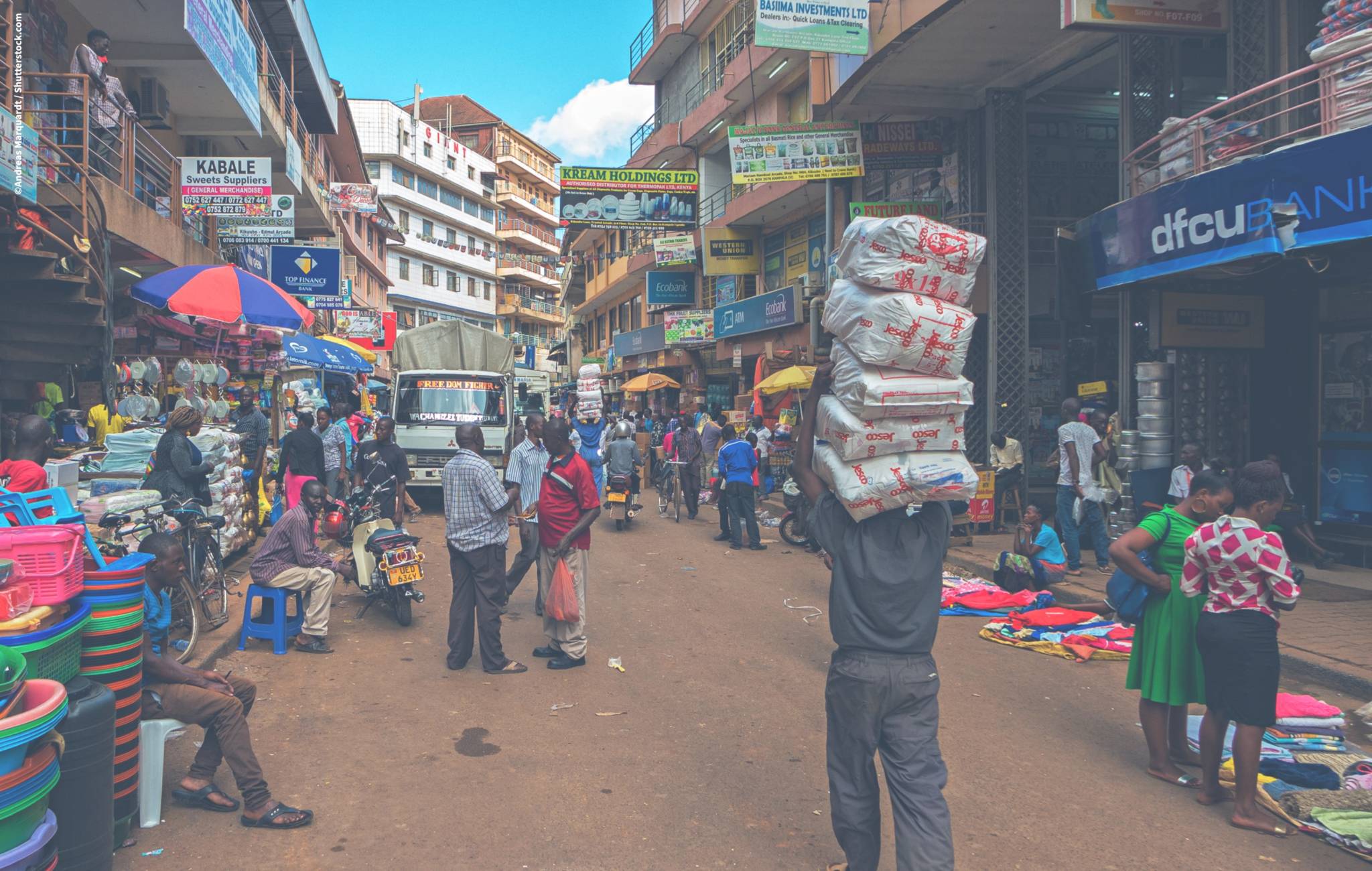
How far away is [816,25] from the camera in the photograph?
12688 mm

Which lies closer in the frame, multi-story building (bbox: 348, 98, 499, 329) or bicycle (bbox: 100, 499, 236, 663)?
bicycle (bbox: 100, 499, 236, 663)

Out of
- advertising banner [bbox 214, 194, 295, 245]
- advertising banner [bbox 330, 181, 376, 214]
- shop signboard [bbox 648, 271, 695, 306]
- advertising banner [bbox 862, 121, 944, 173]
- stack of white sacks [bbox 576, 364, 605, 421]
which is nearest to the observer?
stack of white sacks [bbox 576, 364, 605, 421]

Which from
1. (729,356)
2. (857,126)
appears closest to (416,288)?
(729,356)

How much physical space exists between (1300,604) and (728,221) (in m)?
18.5

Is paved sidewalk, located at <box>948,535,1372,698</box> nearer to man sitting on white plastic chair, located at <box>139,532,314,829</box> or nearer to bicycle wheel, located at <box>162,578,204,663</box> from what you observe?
man sitting on white plastic chair, located at <box>139,532,314,829</box>

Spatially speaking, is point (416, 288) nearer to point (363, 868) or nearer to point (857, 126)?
point (857, 126)

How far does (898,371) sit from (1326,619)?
6.64m

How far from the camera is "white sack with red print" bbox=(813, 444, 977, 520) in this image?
354cm

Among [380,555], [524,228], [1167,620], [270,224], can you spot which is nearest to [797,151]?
[270,224]

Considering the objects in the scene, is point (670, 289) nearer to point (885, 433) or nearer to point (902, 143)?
point (902, 143)

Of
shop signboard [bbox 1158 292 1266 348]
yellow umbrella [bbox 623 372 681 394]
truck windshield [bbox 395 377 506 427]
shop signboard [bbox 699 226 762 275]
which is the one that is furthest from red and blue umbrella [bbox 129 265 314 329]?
yellow umbrella [bbox 623 372 681 394]

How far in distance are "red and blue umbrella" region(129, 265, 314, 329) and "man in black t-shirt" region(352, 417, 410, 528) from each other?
1.64 meters

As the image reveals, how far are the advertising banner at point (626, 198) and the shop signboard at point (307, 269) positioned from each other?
5.31 metres

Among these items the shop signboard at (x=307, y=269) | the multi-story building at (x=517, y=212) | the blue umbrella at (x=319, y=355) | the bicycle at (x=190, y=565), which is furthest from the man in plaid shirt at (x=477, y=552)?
the multi-story building at (x=517, y=212)
